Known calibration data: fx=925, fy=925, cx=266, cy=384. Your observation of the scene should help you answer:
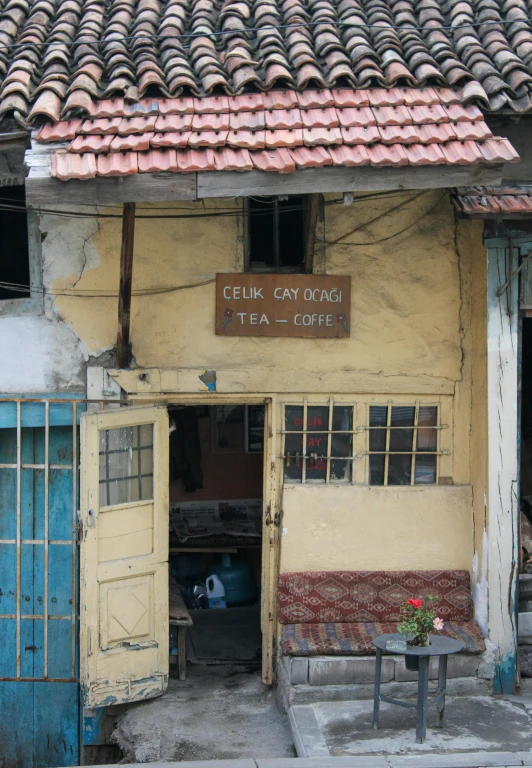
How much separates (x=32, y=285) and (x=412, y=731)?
4.69 m

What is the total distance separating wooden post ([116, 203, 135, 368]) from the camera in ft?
23.6

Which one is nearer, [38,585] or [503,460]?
[503,460]

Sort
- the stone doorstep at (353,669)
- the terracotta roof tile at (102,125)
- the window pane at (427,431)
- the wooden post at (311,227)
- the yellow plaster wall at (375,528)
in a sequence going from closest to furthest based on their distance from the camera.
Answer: the terracotta roof tile at (102,125) < the wooden post at (311,227) < the stone doorstep at (353,669) < the yellow plaster wall at (375,528) < the window pane at (427,431)

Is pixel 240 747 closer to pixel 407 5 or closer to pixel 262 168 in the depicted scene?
pixel 262 168

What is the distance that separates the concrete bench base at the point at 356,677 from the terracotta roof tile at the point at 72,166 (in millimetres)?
4121

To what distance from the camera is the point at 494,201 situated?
718cm

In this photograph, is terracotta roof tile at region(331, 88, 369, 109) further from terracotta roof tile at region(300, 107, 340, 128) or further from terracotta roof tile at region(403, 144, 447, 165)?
terracotta roof tile at region(403, 144, 447, 165)

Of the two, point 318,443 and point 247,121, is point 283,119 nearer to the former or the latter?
point 247,121

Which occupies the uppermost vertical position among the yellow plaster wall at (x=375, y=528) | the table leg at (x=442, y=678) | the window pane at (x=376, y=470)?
the window pane at (x=376, y=470)

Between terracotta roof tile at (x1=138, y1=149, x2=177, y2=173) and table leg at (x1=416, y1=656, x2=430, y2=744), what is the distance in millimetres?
3828

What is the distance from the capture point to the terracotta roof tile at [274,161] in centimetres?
633

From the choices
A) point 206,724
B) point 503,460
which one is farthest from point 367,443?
point 206,724

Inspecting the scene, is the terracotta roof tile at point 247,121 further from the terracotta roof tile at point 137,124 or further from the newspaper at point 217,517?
the newspaper at point 217,517

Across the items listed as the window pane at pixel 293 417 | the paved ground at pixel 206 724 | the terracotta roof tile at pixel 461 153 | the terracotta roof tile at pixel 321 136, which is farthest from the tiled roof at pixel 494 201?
the paved ground at pixel 206 724
